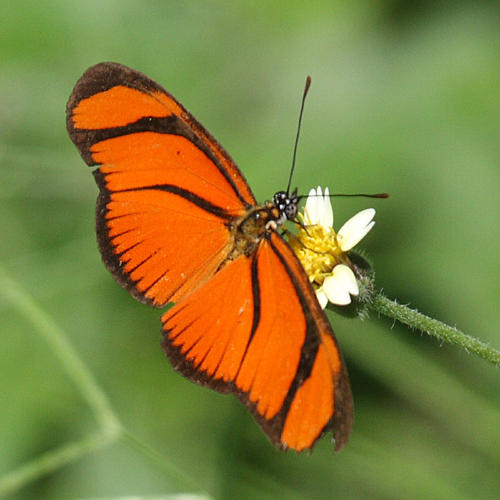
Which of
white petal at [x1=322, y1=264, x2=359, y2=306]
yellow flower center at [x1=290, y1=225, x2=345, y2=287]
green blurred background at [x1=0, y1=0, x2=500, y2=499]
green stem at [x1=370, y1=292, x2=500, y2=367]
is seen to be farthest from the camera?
green blurred background at [x1=0, y1=0, x2=500, y2=499]

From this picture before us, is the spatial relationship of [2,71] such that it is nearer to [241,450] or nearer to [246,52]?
[246,52]

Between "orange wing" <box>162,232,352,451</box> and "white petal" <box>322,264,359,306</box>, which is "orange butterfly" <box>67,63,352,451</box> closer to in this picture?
"orange wing" <box>162,232,352,451</box>

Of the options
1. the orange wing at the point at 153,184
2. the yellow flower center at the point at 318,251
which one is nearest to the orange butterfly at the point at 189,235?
the orange wing at the point at 153,184

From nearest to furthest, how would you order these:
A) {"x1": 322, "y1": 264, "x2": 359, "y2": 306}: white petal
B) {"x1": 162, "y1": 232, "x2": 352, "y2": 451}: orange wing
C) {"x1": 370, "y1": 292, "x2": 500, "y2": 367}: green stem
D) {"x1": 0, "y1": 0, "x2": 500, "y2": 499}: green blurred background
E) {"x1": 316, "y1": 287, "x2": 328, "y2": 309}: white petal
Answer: {"x1": 162, "y1": 232, "x2": 352, "y2": 451}: orange wing → {"x1": 370, "y1": 292, "x2": 500, "y2": 367}: green stem → {"x1": 322, "y1": 264, "x2": 359, "y2": 306}: white petal → {"x1": 316, "y1": 287, "x2": 328, "y2": 309}: white petal → {"x1": 0, "y1": 0, "x2": 500, "y2": 499}: green blurred background

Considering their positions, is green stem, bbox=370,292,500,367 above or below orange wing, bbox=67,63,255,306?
below

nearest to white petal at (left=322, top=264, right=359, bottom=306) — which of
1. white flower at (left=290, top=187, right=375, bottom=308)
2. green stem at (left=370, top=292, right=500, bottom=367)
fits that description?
white flower at (left=290, top=187, right=375, bottom=308)

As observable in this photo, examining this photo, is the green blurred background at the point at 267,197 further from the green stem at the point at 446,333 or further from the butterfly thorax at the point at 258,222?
the green stem at the point at 446,333

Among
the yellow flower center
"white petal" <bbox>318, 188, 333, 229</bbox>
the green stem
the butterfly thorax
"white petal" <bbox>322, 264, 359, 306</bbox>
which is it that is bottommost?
the green stem
